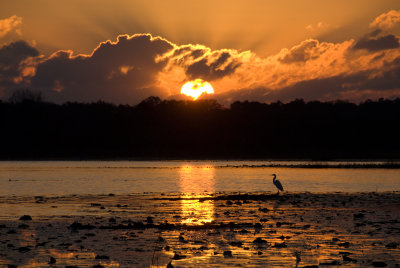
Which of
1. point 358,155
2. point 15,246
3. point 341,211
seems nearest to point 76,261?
point 15,246

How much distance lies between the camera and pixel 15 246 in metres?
22.0

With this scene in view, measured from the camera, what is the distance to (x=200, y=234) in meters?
25.2

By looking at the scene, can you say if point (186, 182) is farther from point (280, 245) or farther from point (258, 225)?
point (280, 245)

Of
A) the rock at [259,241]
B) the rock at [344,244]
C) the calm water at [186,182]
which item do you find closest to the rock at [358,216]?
the rock at [344,244]

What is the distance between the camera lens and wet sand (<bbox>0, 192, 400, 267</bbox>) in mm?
19469

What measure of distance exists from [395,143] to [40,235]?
566 ft

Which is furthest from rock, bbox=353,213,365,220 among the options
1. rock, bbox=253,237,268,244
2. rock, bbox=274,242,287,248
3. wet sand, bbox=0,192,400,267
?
rock, bbox=274,242,287,248

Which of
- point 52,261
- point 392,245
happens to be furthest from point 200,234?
point 52,261

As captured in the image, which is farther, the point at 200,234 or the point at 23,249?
the point at 200,234

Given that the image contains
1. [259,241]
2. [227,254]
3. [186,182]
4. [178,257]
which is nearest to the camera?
[178,257]

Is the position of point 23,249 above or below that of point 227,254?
below

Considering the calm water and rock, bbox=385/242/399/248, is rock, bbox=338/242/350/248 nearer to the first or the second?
rock, bbox=385/242/399/248

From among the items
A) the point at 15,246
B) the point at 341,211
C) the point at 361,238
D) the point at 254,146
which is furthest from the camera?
the point at 254,146

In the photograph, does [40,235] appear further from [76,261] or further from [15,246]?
[76,261]
